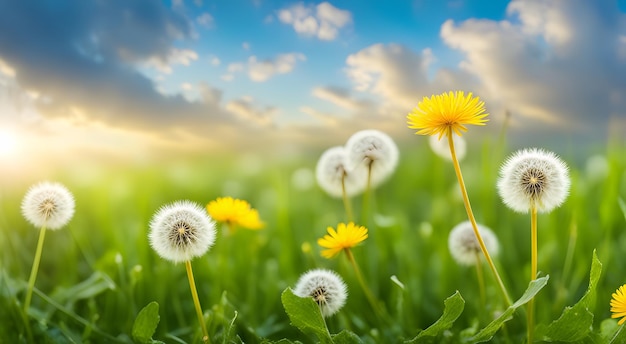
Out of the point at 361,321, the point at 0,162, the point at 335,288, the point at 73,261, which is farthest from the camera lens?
the point at 0,162

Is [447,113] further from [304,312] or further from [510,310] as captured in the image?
[304,312]

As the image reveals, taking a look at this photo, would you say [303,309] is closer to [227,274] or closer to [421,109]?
[421,109]

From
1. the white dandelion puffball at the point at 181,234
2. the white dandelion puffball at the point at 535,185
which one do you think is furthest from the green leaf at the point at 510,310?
the white dandelion puffball at the point at 181,234

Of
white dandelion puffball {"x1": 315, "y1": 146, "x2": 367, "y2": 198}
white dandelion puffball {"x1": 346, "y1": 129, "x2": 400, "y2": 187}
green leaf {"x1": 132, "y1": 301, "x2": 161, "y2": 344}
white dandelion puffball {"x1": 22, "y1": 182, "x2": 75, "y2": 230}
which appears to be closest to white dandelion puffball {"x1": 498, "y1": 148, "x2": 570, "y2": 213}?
white dandelion puffball {"x1": 346, "y1": 129, "x2": 400, "y2": 187}

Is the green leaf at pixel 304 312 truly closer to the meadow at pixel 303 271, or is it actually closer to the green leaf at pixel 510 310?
the meadow at pixel 303 271

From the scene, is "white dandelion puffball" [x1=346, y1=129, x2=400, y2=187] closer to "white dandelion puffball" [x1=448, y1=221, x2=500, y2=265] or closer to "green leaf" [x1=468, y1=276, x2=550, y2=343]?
"white dandelion puffball" [x1=448, y1=221, x2=500, y2=265]

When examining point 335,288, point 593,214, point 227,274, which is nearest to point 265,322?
point 227,274
